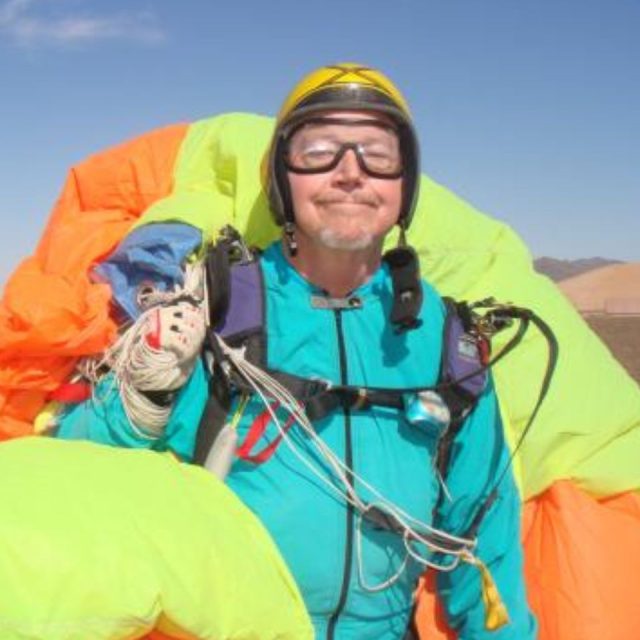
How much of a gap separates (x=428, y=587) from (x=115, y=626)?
1.34m

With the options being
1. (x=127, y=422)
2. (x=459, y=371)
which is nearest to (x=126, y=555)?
(x=127, y=422)

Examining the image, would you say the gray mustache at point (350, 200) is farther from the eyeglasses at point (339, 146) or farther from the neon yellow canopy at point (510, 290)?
the neon yellow canopy at point (510, 290)

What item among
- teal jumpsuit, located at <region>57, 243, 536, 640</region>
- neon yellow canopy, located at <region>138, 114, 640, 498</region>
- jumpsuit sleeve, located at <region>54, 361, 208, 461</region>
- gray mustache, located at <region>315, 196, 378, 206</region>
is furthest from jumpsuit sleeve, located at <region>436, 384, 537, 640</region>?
jumpsuit sleeve, located at <region>54, 361, 208, 461</region>

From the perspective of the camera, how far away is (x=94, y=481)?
166 centimetres

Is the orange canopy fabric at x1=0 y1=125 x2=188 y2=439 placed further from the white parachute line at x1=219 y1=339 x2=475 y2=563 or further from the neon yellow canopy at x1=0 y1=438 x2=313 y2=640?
the neon yellow canopy at x1=0 y1=438 x2=313 y2=640

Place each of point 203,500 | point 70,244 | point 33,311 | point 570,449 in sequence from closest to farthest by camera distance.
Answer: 1. point 203,500
2. point 33,311
3. point 70,244
4. point 570,449

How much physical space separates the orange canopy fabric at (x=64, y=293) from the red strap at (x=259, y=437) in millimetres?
454

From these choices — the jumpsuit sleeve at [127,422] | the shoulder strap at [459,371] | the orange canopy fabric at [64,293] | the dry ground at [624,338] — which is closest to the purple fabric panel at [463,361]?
the shoulder strap at [459,371]

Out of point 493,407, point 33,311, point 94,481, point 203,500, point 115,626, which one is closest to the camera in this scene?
point 115,626

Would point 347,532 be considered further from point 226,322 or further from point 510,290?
point 510,290

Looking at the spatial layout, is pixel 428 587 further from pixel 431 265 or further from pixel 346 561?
pixel 431 265

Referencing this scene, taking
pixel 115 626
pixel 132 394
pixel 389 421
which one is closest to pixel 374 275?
pixel 389 421

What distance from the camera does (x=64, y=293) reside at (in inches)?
90.7

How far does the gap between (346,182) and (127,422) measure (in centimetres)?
83
